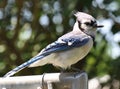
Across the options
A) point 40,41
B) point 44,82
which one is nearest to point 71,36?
point 44,82

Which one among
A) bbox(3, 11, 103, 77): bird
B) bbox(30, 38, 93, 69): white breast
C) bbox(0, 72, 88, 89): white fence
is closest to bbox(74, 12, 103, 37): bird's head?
bbox(3, 11, 103, 77): bird

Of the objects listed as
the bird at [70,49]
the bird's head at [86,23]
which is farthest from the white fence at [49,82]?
the bird's head at [86,23]

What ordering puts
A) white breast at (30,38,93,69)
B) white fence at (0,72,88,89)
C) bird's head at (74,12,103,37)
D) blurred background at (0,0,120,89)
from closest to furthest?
white fence at (0,72,88,89), white breast at (30,38,93,69), bird's head at (74,12,103,37), blurred background at (0,0,120,89)

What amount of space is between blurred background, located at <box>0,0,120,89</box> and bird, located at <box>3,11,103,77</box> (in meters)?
1.30

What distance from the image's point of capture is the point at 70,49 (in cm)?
352

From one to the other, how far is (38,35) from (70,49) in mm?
1833

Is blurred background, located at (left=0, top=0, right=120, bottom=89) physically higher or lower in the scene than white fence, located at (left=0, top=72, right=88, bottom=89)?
higher

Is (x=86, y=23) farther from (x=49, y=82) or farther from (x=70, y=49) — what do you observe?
(x=49, y=82)

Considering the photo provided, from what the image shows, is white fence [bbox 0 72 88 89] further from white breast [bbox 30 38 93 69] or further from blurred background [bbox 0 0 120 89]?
blurred background [bbox 0 0 120 89]

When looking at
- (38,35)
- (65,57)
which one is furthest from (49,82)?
(38,35)

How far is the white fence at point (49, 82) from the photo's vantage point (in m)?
2.76

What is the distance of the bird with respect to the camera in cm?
345

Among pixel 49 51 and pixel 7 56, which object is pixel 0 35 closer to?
pixel 7 56

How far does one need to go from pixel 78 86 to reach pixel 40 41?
8.49 feet
